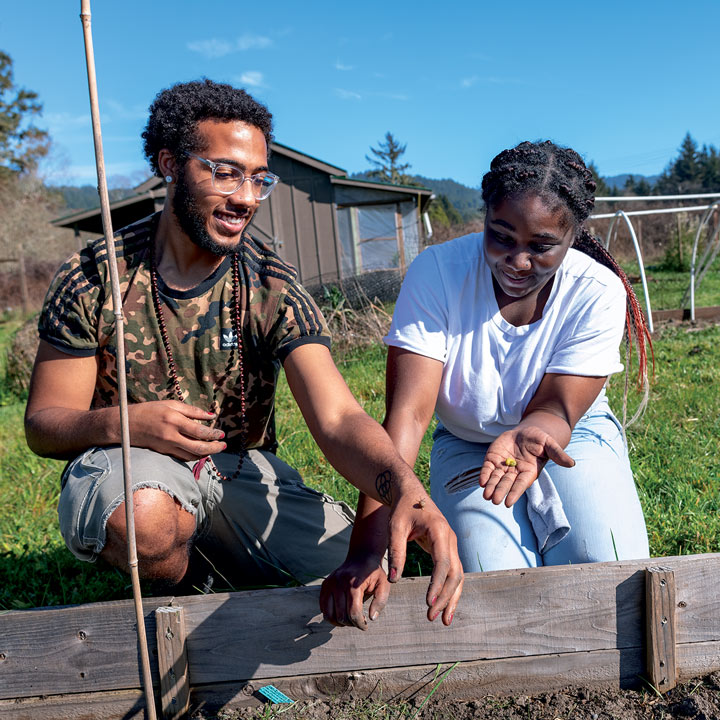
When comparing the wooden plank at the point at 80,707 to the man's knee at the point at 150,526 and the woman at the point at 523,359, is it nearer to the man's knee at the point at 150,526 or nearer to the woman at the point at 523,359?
the man's knee at the point at 150,526

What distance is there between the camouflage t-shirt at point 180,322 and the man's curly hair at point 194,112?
305mm

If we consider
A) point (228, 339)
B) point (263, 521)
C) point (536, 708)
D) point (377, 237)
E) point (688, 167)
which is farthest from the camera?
point (688, 167)

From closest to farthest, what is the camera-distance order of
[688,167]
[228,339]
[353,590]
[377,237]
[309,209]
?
[353,590] → [228,339] → [309,209] → [377,237] → [688,167]

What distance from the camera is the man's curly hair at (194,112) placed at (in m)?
2.12

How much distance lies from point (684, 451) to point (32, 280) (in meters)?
25.6

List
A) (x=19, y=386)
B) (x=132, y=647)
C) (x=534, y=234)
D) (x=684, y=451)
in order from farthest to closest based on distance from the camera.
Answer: (x=19, y=386) → (x=684, y=451) → (x=534, y=234) → (x=132, y=647)

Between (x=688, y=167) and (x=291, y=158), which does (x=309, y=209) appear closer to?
(x=291, y=158)

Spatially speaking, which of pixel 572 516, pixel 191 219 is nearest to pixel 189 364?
pixel 191 219

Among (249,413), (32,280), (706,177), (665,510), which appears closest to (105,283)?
(249,413)

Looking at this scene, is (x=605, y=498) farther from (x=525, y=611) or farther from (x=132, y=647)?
(x=132, y=647)

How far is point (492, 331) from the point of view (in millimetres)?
2264

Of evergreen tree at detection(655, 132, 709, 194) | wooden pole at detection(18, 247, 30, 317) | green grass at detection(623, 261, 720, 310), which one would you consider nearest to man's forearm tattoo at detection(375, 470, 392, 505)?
A: green grass at detection(623, 261, 720, 310)

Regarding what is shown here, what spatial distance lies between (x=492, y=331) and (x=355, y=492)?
4.60 feet

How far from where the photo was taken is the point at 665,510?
2906 mm
